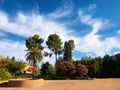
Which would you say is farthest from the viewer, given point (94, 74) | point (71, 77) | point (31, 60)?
point (31, 60)

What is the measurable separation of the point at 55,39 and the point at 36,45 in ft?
16.4

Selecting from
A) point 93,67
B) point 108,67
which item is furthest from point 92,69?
point 108,67

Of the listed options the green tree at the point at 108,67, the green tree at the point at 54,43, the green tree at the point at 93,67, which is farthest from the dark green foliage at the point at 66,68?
the green tree at the point at 54,43

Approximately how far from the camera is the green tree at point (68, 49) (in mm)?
53600

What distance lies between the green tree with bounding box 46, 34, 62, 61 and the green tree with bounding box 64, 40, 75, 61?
1.67 meters

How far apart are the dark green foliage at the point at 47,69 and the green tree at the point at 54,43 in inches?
165

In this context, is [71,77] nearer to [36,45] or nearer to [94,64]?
[94,64]

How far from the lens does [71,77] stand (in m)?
45.8

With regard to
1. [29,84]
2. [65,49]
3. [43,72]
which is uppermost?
[65,49]

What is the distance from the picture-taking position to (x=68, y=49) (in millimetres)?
54438

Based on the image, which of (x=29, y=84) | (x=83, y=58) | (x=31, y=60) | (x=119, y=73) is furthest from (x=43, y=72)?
(x=29, y=84)

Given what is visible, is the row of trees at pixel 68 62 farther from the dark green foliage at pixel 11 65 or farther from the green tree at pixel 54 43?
the dark green foliage at pixel 11 65

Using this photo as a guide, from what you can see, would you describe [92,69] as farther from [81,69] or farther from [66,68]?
[66,68]

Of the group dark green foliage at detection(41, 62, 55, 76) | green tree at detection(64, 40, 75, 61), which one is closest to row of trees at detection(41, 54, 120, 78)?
dark green foliage at detection(41, 62, 55, 76)
